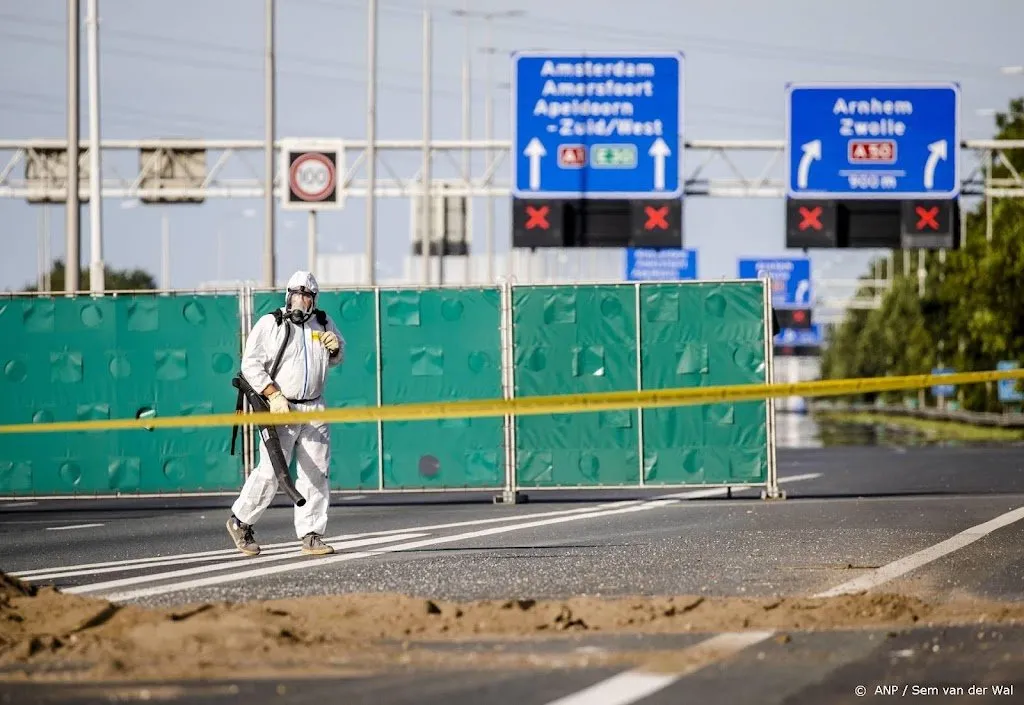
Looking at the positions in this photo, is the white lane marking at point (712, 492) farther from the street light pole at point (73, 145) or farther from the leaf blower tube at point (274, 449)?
the street light pole at point (73, 145)

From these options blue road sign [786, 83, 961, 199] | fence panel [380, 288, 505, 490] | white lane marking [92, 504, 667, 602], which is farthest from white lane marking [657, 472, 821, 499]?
blue road sign [786, 83, 961, 199]

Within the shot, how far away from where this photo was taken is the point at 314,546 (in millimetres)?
12898

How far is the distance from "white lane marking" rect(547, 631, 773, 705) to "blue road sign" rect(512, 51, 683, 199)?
2770cm

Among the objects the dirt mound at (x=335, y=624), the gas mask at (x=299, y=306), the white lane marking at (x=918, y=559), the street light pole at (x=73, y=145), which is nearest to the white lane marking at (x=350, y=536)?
the gas mask at (x=299, y=306)

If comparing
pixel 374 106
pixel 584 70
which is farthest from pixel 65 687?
pixel 374 106

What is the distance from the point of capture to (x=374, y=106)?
44.5 metres

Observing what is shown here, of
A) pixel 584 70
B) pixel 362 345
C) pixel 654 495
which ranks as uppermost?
pixel 584 70

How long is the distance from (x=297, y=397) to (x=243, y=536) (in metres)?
0.96

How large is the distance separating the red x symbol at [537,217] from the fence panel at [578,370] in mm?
16313

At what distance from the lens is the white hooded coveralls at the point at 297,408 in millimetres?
12938

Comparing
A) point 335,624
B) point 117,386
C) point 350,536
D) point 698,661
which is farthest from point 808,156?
point 698,661

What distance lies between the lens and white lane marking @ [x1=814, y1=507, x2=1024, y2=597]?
10094 millimetres

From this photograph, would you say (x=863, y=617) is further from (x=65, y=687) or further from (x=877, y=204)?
(x=877, y=204)

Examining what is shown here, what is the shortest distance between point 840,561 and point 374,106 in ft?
111
